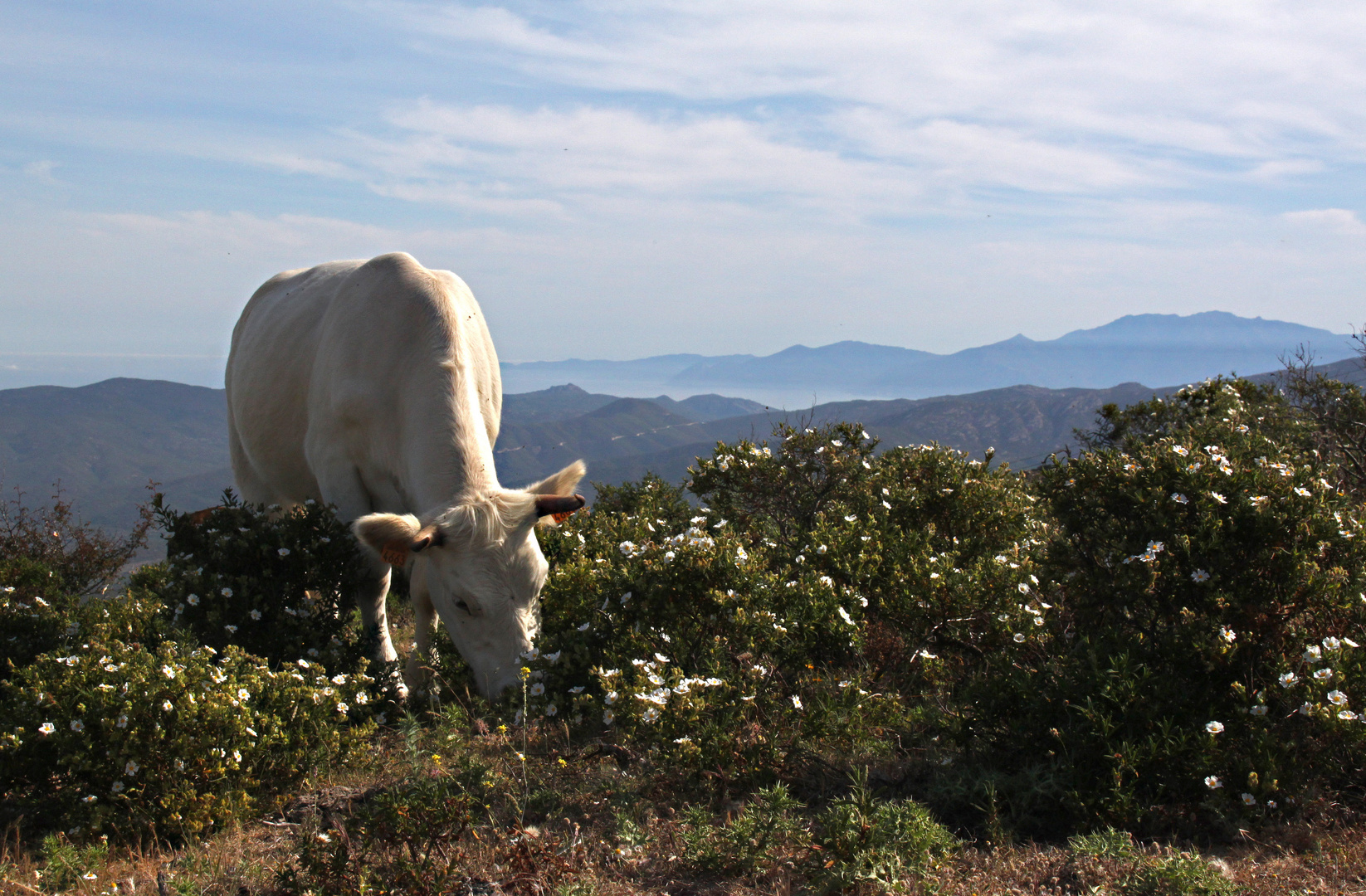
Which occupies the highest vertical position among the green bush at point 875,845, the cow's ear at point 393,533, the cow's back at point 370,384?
the cow's back at point 370,384

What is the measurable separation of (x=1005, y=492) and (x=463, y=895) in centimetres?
575

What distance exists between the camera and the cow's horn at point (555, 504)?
5.84 m

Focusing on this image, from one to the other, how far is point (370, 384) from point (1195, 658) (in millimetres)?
5553

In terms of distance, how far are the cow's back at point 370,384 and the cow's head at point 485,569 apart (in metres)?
0.52

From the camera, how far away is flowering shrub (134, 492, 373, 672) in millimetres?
5676

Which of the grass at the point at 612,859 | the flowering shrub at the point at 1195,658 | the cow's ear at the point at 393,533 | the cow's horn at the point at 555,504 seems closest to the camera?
the grass at the point at 612,859

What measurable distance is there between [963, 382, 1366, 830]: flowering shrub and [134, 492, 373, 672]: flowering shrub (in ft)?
13.2

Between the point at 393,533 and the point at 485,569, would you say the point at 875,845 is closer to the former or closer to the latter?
the point at 485,569

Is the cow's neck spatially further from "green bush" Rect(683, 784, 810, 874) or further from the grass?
"green bush" Rect(683, 784, 810, 874)

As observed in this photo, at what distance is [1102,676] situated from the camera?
4059 millimetres

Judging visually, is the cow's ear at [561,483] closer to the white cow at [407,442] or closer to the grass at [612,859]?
the white cow at [407,442]

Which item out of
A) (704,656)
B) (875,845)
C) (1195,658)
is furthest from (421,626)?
(1195,658)

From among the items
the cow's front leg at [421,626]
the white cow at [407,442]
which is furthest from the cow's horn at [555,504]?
the cow's front leg at [421,626]

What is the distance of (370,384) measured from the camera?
676 cm
